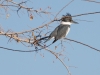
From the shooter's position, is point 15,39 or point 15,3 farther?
point 15,3


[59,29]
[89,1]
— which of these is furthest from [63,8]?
[59,29]

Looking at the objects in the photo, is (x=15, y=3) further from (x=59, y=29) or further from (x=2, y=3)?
(x=59, y=29)

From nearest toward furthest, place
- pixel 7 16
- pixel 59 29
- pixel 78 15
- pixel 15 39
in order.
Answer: pixel 78 15 < pixel 15 39 < pixel 7 16 < pixel 59 29

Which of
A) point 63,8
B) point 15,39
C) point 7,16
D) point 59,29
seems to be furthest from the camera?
point 59,29

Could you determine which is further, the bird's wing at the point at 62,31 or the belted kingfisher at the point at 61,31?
the bird's wing at the point at 62,31

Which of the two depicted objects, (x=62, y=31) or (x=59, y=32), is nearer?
(x=59, y=32)

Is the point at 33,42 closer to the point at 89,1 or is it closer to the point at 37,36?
the point at 37,36

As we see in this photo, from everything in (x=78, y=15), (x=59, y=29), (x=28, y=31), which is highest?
(x=78, y=15)

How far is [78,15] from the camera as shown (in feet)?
6.59

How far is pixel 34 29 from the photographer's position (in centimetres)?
218

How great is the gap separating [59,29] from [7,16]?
0.73m

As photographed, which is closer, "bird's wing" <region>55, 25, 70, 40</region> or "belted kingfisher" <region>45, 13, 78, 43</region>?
"belted kingfisher" <region>45, 13, 78, 43</region>

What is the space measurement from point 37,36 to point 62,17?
265mm

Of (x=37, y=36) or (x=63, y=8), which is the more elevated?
(x=63, y=8)
